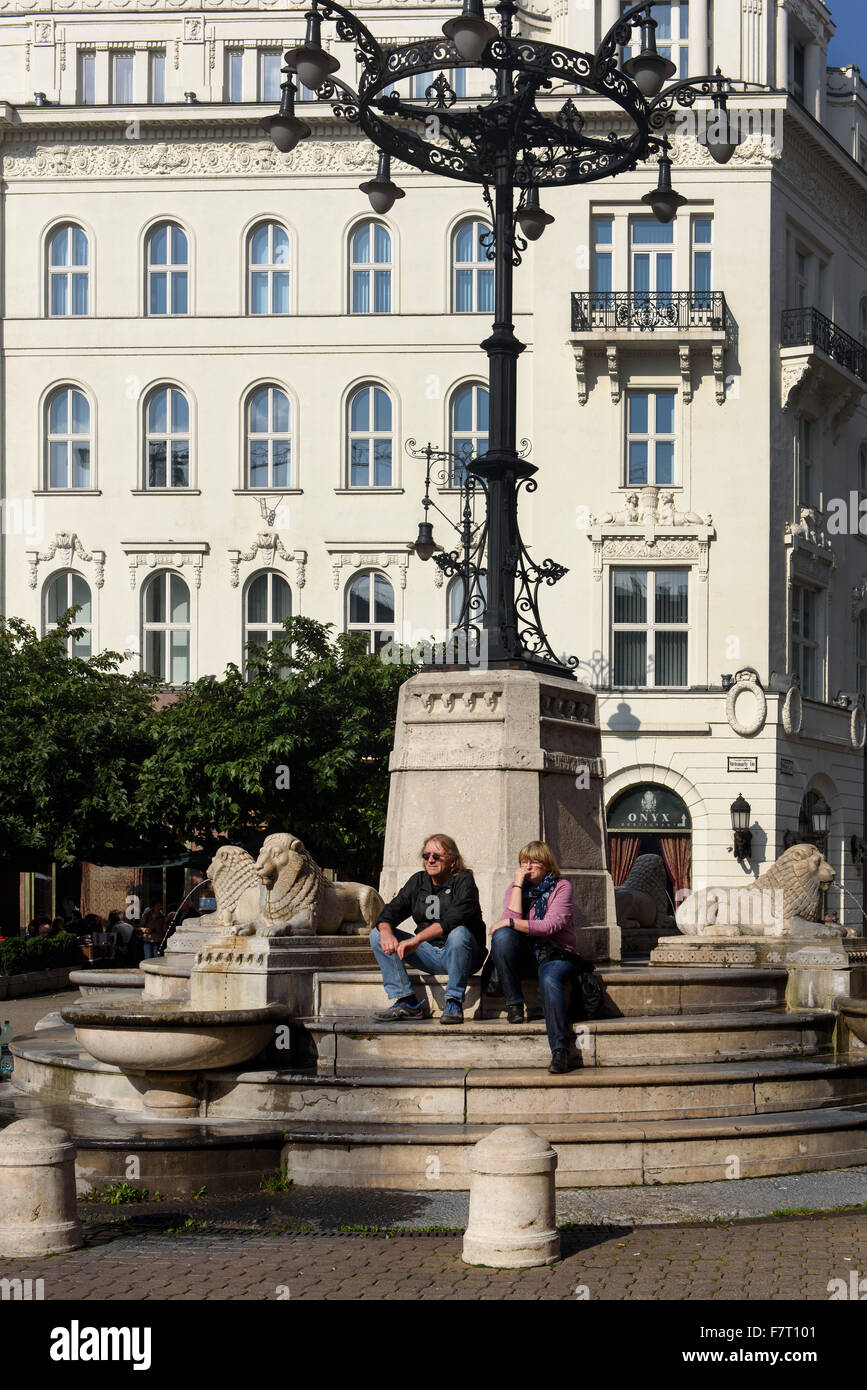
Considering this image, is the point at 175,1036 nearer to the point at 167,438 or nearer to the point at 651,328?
the point at 651,328

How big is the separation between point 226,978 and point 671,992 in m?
3.01

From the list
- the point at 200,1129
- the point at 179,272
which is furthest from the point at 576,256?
the point at 200,1129

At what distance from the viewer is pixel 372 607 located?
38.4 m

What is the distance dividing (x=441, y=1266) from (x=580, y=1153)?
209 centimetres

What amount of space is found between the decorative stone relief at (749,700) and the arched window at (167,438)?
1261 centimetres

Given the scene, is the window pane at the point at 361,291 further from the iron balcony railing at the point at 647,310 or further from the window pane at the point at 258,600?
the window pane at the point at 258,600

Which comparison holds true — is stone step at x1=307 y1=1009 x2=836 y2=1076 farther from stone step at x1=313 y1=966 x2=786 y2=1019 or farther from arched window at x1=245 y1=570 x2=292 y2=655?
arched window at x1=245 y1=570 x2=292 y2=655

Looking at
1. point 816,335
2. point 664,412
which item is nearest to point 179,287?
point 664,412

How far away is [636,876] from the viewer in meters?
16.9

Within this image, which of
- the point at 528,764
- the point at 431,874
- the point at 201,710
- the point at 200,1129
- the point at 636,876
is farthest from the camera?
the point at 201,710

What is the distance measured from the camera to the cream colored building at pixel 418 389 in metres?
36.9

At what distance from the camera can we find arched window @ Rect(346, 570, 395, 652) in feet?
125
